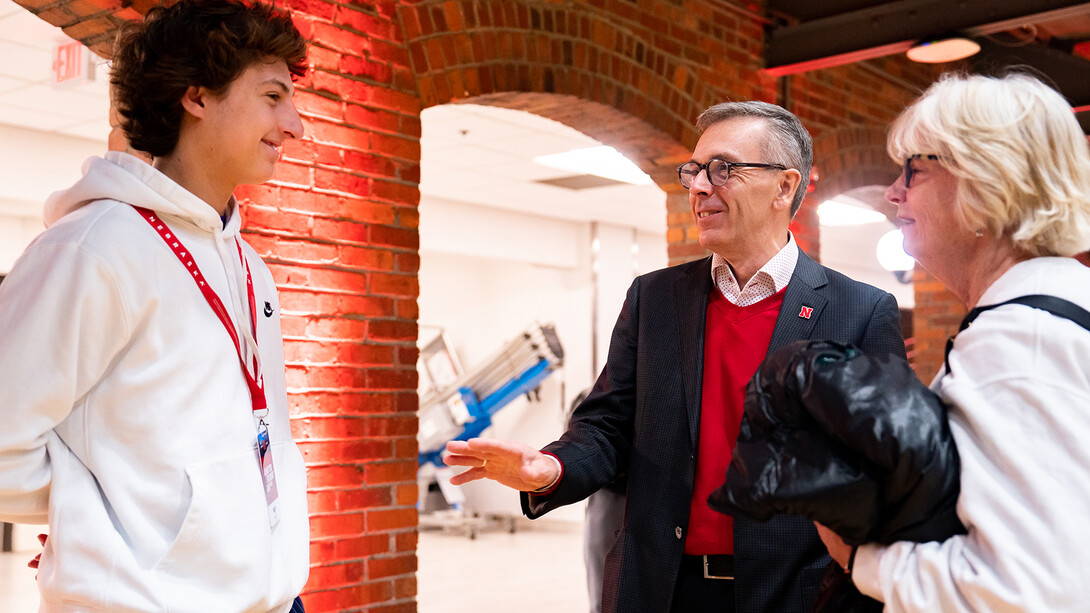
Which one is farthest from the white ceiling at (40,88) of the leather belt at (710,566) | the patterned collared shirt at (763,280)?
the leather belt at (710,566)

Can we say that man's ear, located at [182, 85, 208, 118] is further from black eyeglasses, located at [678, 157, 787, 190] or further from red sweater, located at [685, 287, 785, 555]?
red sweater, located at [685, 287, 785, 555]

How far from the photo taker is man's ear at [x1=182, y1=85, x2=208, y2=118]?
5.38 ft

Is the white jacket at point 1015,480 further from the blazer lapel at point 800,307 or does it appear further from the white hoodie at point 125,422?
the white hoodie at point 125,422

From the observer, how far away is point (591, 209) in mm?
10414

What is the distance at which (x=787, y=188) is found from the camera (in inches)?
80.7

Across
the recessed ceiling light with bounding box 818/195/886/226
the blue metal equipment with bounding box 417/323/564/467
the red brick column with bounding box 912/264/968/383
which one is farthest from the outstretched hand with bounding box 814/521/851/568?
the recessed ceiling light with bounding box 818/195/886/226

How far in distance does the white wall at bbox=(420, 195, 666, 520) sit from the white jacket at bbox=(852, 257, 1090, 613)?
890 centimetres

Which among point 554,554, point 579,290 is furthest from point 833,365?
point 579,290

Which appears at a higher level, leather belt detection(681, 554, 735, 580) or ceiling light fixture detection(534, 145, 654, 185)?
ceiling light fixture detection(534, 145, 654, 185)

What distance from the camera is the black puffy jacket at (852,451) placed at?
3.61ft

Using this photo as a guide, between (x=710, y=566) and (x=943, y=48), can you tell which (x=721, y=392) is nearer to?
(x=710, y=566)

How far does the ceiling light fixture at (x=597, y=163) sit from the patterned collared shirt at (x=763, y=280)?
5.70 m

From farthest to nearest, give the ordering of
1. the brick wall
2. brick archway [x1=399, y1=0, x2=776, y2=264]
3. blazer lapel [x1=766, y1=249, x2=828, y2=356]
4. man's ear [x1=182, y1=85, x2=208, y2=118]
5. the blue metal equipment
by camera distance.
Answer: the blue metal equipment
brick archway [x1=399, y1=0, x2=776, y2=264]
the brick wall
blazer lapel [x1=766, y1=249, x2=828, y2=356]
man's ear [x1=182, y1=85, x2=208, y2=118]

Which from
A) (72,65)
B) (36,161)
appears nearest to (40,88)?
(72,65)
